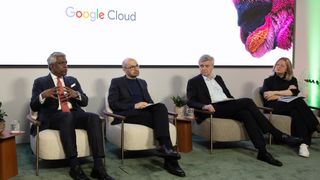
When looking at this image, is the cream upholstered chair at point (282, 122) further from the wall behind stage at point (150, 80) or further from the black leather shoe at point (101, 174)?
the black leather shoe at point (101, 174)

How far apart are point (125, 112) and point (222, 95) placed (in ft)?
4.64

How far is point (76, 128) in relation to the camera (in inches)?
155

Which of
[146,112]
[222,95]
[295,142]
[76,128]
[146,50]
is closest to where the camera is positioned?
[76,128]

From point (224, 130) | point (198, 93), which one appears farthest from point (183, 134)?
point (198, 93)

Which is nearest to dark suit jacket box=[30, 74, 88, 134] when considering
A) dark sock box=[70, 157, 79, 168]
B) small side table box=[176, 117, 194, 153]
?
dark sock box=[70, 157, 79, 168]

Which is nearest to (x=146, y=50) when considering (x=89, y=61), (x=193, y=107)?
(x=89, y=61)

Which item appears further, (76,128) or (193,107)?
(193,107)

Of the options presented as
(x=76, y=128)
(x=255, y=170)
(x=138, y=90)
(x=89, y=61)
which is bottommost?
(x=255, y=170)

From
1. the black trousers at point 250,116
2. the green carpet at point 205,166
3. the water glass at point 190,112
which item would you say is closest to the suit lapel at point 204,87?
the black trousers at point 250,116

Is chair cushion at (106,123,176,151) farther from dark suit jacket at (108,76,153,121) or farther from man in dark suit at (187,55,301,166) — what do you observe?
man in dark suit at (187,55,301,166)

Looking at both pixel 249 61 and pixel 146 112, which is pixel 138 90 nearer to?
pixel 146 112

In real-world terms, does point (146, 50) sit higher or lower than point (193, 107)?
higher

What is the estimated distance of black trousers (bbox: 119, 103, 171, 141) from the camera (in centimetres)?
406

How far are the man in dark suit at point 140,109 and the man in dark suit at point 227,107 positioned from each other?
2.23 feet
